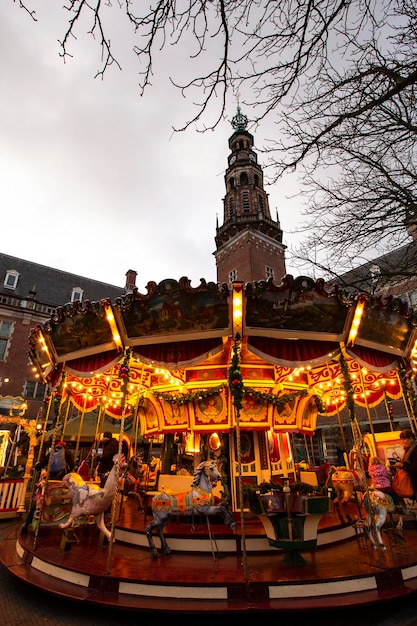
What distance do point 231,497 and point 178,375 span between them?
3211mm

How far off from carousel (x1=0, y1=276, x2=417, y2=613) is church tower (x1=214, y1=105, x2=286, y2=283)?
77.4 ft

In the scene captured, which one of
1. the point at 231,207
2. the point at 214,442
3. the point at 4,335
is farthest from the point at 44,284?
the point at 214,442

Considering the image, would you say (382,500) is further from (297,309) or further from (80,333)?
(80,333)

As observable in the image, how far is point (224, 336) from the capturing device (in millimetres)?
5930

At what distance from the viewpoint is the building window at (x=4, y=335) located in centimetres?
2534

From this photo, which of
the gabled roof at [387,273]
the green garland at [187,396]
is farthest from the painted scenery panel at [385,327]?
the green garland at [187,396]

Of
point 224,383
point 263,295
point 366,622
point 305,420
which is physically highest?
point 263,295

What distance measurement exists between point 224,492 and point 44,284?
29229 millimetres

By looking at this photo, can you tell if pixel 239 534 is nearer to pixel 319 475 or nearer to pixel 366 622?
pixel 366 622

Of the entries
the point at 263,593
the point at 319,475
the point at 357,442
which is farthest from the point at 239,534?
the point at 319,475

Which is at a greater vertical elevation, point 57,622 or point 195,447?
point 195,447

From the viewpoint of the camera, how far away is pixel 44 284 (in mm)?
30859

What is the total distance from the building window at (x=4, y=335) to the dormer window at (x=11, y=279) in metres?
3.85

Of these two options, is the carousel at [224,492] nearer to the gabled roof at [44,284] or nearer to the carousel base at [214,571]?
the carousel base at [214,571]
